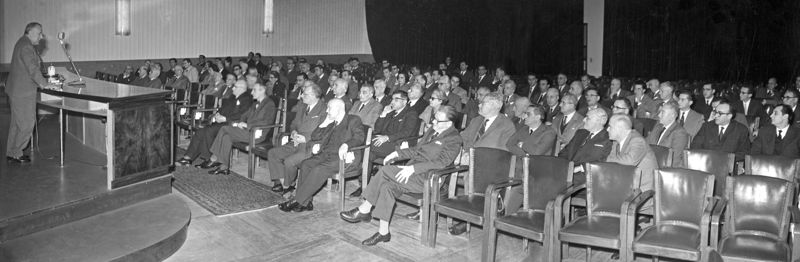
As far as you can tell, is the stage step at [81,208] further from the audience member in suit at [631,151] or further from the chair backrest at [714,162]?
the chair backrest at [714,162]

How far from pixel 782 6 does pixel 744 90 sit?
4893 mm

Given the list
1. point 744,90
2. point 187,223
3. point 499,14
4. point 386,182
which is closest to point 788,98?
point 744,90

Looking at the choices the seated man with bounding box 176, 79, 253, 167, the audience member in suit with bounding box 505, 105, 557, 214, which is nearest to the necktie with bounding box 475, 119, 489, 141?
the audience member in suit with bounding box 505, 105, 557, 214

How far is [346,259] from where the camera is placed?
14.0 feet

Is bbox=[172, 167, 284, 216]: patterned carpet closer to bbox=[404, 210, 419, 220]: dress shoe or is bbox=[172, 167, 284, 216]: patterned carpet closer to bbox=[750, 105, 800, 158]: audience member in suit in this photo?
bbox=[404, 210, 419, 220]: dress shoe

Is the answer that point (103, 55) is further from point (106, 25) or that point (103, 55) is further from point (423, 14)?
point (423, 14)

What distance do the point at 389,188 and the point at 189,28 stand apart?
11.2 m

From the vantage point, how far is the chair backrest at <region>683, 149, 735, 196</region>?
14.1ft

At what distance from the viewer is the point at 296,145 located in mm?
6035

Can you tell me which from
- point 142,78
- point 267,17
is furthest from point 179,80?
point 267,17

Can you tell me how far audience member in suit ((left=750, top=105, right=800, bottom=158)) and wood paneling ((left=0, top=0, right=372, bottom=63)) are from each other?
11.4 m

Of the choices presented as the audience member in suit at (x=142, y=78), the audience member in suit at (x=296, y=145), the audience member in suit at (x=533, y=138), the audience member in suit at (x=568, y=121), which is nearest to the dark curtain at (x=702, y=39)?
the audience member in suit at (x=568, y=121)

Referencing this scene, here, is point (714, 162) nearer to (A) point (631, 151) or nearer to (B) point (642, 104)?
(A) point (631, 151)

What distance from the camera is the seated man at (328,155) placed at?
541cm
